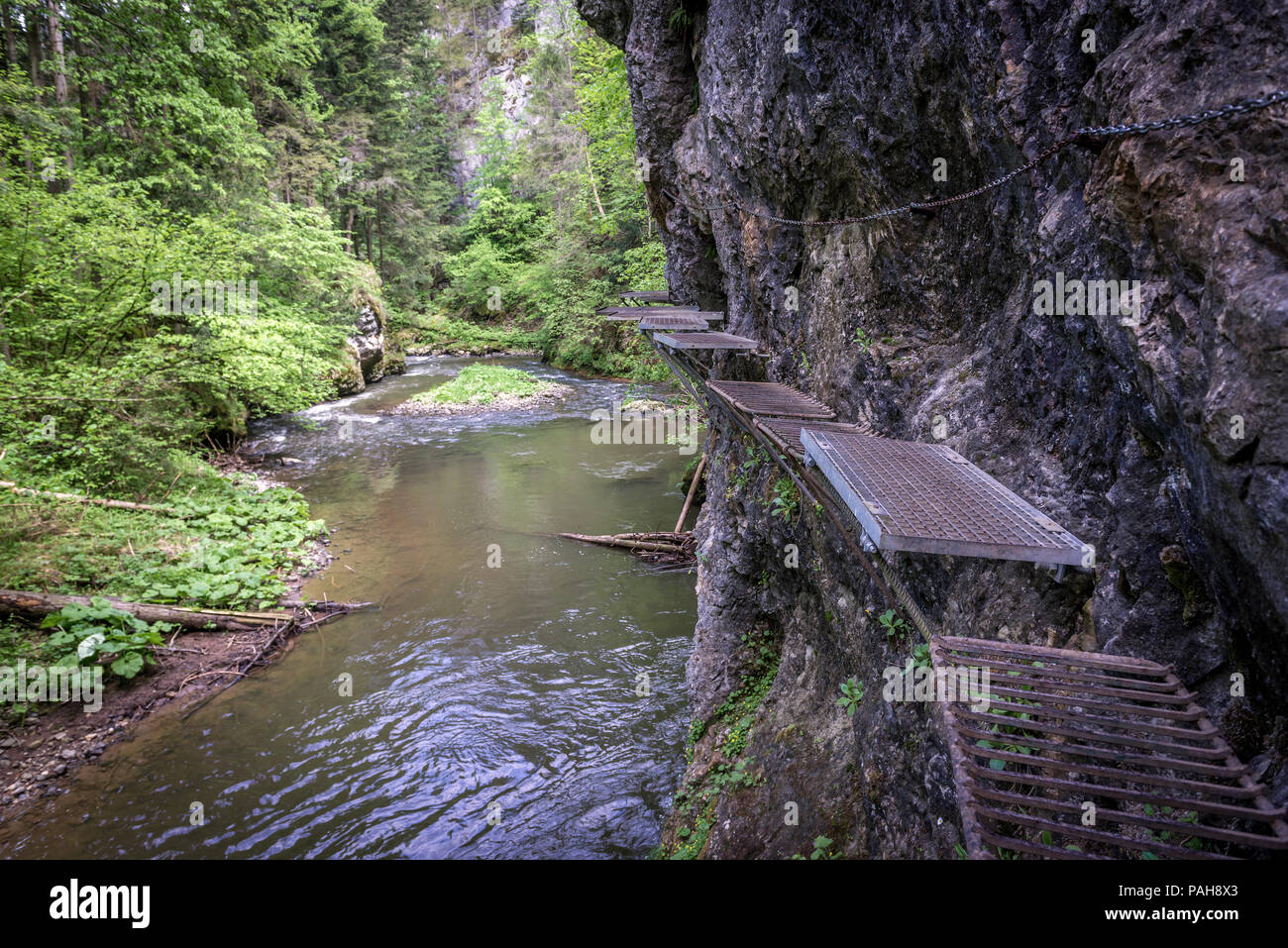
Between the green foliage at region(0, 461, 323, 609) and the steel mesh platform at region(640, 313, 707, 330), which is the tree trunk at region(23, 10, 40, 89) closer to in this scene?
the green foliage at region(0, 461, 323, 609)

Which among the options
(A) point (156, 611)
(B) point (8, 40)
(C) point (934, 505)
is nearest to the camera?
(C) point (934, 505)

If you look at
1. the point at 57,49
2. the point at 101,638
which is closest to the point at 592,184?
the point at 57,49

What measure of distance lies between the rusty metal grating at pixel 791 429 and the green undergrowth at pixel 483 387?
1973 centimetres

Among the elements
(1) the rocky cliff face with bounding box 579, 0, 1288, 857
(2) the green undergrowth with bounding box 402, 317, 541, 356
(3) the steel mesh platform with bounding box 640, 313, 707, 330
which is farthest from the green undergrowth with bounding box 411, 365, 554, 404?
(1) the rocky cliff face with bounding box 579, 0, 1288, 857

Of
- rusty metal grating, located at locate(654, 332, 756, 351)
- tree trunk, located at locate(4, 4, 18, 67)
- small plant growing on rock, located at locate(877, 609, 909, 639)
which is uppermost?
tree trunk, located at locate(4, 4, 18, 67)

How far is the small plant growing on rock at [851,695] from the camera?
14.5 feet

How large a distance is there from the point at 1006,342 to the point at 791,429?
159 centimetres

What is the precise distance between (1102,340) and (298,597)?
10.7 meters

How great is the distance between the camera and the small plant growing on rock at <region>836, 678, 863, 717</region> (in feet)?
14.5

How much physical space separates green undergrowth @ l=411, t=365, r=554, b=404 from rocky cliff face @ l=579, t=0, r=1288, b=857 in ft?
58.0

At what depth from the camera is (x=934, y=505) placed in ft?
8.72

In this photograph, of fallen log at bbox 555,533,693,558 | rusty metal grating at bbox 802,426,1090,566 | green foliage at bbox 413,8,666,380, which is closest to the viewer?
rusty metal grating at bbox 802,426,1090,566

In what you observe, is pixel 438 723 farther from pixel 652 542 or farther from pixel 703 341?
pixel 703 341
